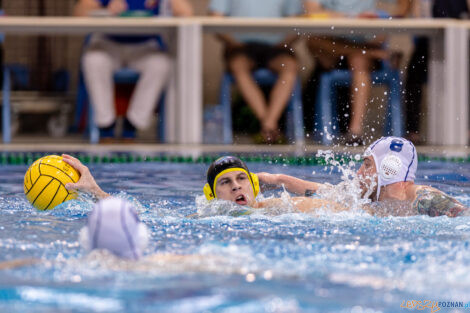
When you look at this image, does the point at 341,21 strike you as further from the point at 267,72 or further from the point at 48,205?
the point at 48,205

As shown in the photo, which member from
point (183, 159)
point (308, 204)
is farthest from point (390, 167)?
point (183, 159)

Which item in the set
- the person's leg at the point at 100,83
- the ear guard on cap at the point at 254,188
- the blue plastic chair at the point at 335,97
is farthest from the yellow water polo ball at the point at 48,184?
the blue plastic chair at the point at 335,97

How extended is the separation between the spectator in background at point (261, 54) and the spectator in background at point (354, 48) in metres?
0.24

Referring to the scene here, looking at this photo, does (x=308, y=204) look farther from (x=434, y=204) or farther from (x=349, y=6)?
(x=349, y=6)

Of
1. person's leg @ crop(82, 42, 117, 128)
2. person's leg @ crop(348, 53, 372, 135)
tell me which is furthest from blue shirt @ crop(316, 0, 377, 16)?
person's leg @ crop(82, 42, 117, 128)

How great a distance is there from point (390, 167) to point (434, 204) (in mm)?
271

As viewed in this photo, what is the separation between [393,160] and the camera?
3.56 meters

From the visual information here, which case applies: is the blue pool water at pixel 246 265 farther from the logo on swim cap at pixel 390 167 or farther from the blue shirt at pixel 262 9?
the blue shirt at pixel 262 9

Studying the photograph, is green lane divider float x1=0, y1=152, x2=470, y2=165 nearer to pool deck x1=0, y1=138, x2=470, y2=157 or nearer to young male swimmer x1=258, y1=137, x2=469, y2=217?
pool deck x1=0, y1=138, x2=470, y2=157

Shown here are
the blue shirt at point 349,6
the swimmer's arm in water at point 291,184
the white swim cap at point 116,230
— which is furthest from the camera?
the blue shirt at point 349,6

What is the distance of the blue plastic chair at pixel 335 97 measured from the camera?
7.25 meters

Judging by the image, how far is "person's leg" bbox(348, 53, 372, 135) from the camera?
6.63 m

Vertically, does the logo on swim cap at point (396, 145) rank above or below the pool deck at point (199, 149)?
above

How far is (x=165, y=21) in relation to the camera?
6.52m
